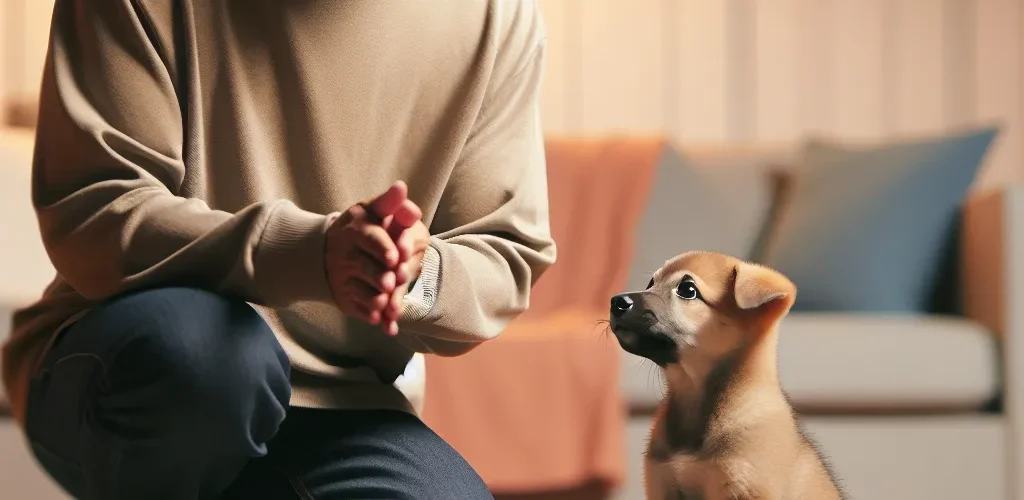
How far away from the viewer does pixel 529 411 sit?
Answer: 1.86 meters

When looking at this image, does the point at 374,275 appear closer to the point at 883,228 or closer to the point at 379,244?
the point at 379,244

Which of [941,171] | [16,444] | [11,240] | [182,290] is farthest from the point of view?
[941,171]

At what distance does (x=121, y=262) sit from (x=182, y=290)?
0.22 ft

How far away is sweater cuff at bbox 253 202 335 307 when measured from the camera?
765mm

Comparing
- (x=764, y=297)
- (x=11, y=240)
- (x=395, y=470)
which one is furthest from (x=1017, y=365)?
(x=11, y=240)

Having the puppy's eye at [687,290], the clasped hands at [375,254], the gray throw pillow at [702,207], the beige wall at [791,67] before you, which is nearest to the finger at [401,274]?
the clasped hands at [375,254]

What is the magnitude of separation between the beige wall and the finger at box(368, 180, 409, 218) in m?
2.39

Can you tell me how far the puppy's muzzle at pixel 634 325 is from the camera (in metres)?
0.84

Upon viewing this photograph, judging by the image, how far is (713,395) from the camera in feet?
2.98

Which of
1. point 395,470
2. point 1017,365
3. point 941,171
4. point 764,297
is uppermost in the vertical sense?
point 764,297

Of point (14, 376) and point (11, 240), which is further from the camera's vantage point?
point (11, 240)

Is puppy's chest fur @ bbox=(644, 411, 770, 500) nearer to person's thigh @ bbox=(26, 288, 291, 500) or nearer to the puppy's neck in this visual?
the puppy's neck

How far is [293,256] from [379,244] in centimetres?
9

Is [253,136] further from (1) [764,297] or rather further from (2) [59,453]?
(1) [764,297]
